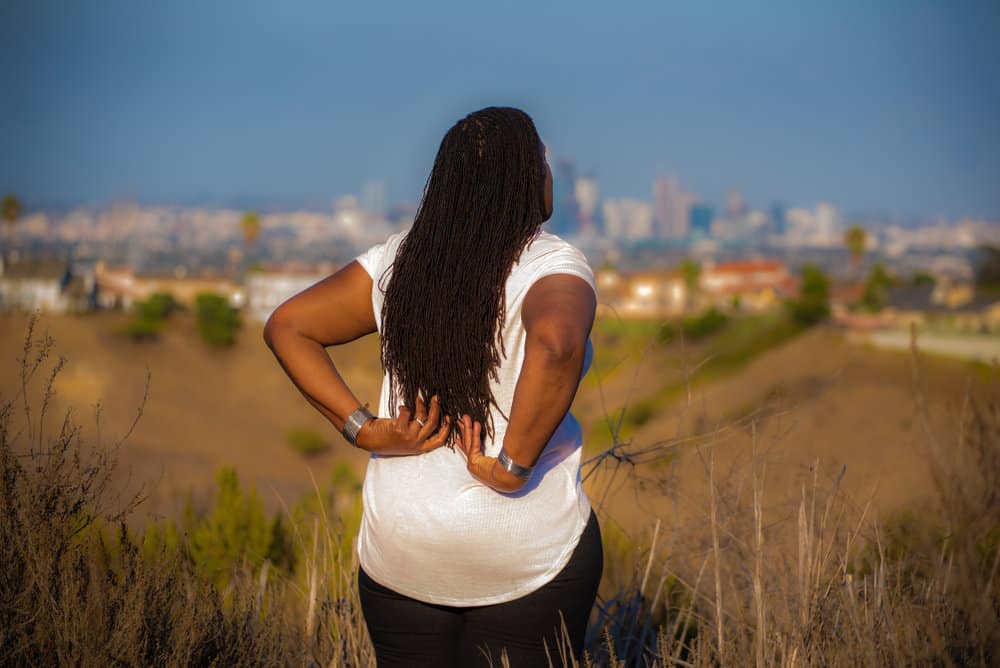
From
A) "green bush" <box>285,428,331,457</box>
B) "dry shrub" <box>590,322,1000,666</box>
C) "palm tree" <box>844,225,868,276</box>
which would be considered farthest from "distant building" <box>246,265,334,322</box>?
"dry shrub" <box>590,322,1000,666</box>

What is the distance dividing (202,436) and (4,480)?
172 feet

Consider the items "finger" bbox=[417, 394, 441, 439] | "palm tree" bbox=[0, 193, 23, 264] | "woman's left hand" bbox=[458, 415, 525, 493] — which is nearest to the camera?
"woman's left hand" bbox=[458, 415, 525, 493]

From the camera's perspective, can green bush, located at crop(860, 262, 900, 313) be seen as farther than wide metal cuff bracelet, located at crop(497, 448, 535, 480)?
Yes

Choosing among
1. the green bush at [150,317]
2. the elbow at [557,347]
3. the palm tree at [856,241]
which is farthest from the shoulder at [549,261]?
the palm tree at [856,241]

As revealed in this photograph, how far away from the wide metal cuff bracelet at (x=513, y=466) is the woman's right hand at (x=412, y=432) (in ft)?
0.53

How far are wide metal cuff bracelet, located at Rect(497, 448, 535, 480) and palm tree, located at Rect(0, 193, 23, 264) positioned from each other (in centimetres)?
7888

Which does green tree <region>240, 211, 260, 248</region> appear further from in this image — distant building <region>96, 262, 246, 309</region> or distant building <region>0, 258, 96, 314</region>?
distant building <region>0, 258, 96, 314</region>

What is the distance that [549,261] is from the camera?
5.73 ft

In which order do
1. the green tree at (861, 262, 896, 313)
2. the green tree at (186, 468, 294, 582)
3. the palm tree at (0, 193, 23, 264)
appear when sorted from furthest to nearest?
the palm tree at (0, 193, 23, 264)
the green tree at (861, 262, 896, 313)
the green tree at (186, 468, 294, 582)

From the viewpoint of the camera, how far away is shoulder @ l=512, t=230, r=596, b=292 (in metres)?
1.71

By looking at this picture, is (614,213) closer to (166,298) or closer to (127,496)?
(166,298)

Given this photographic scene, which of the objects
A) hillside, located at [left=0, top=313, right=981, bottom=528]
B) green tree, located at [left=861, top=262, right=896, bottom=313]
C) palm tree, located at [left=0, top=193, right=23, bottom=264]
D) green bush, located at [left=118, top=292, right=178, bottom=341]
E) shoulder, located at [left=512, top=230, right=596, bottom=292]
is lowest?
hillside, located at [left=0, top=313, right=981, bottom=528]

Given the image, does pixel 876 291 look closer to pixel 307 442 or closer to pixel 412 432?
pixel 307 442

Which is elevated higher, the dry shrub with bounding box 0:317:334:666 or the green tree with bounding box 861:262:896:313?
the dry shrub with bounding box 0:317:334:666
